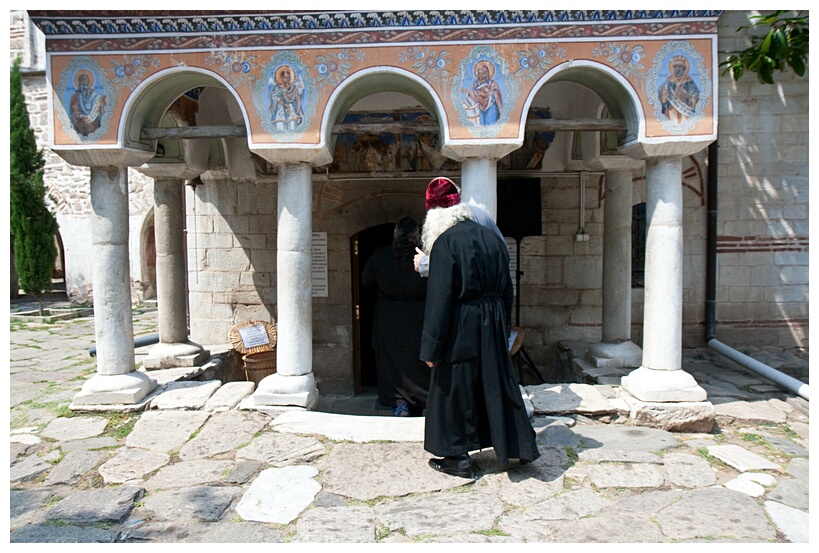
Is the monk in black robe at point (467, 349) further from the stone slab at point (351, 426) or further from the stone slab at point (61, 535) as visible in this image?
the stone slab at point (61, 535)

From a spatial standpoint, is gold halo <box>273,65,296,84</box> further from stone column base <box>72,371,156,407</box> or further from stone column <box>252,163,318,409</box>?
stone column base <box>72,371,156,407</box>

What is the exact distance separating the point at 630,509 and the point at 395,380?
2.56 metres

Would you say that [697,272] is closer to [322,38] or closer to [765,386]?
[765,386]

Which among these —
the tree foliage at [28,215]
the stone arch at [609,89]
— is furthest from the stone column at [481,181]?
the tree foliage at [28,215]

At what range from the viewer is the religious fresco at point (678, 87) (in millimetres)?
4734

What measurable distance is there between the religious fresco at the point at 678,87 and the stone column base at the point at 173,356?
509 centimetres

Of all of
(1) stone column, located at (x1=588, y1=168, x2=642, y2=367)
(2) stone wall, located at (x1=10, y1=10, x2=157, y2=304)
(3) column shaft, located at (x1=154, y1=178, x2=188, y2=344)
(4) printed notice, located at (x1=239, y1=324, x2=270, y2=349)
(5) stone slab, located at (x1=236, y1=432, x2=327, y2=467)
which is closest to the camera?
(5) stone slab, located at (x1=236, y1=432, x2=327, y2=467)

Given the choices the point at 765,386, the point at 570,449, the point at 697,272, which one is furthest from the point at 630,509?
the point at 697,272

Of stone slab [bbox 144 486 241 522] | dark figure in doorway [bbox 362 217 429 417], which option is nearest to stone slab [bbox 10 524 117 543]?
stone slab [bbox 144 486 241 522]

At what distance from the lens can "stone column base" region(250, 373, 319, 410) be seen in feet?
16.5

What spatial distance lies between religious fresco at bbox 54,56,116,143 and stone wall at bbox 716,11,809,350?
6.89m

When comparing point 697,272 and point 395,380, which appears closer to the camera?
point 395,380

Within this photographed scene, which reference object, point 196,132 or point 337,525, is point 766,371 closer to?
point 337,525
